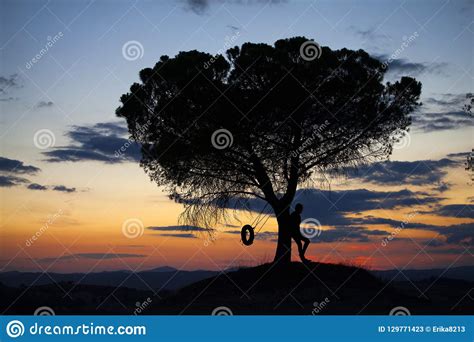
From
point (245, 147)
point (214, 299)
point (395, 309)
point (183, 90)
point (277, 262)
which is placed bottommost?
point (395, 309)

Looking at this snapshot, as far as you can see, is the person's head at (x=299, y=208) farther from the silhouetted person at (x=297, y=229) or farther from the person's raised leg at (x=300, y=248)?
the person's raised leg at (x=300, y=248)

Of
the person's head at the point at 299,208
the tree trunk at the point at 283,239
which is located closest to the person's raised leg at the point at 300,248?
the tree trunk at the point at 283,239

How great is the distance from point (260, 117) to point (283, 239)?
5.42 meters

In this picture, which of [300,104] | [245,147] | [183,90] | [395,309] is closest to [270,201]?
[245,147]

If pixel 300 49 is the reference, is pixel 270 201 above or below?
below

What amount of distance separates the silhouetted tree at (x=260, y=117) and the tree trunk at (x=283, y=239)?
4cm

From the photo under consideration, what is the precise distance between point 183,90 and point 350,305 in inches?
457

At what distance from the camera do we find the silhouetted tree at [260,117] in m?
25.3

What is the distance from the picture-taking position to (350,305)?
20859 mm

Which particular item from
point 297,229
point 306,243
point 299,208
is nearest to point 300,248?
point 306,243

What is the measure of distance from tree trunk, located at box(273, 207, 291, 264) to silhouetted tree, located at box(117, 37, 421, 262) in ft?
0.15

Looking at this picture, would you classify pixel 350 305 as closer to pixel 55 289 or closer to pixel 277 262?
pixel 277 262

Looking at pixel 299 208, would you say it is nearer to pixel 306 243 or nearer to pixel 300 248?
pixel 306 243

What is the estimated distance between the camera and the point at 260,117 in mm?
25422
